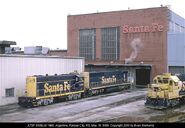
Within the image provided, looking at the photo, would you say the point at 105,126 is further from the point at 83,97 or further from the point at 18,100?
the point at 83,97

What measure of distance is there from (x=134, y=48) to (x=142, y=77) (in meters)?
5.58

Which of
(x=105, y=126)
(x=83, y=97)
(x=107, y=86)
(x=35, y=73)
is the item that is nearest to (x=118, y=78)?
(x=107, y=86)

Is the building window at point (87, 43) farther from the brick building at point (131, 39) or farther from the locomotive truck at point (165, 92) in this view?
the locomotive truck at point (165, 92)

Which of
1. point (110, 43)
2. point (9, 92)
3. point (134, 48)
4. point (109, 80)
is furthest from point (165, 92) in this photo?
point (110, 43)

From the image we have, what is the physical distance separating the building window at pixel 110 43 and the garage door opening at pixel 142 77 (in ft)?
20.0

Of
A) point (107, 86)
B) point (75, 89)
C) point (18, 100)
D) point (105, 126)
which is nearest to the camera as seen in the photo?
point (105, 126)

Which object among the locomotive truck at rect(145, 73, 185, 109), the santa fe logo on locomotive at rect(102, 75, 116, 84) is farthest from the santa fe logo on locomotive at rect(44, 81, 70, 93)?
the locomotive truck at rect(145, 73, 185, 109)

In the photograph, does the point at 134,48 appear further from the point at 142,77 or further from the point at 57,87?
the point at 57,87

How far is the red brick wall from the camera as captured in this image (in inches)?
2469

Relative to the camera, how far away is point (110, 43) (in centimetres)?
6900

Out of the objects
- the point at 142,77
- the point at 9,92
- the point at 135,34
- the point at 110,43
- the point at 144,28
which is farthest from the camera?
the point at 110,43

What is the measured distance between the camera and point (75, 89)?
1757 inches

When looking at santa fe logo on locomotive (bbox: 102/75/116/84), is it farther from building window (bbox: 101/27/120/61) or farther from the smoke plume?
building window (bbox: 101/27/120/61)

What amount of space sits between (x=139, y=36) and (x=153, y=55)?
14.3ft
